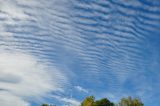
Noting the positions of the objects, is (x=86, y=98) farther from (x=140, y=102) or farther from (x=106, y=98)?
(x=140, y=102)

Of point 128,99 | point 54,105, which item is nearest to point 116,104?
point 128,99

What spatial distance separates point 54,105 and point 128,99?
3740cm

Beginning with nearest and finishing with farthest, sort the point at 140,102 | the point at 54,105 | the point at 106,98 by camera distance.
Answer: the point at 140,102 → the point at 106,98 → the point at 54,105

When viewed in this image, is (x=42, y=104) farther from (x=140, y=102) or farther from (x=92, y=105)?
(x=140, y=102)

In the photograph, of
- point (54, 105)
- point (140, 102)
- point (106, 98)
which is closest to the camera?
point (140, 102)

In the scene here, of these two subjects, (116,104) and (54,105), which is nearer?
(116,104)

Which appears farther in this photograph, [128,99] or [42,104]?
[42,104]

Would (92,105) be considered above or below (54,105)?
below

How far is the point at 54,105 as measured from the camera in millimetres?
135125

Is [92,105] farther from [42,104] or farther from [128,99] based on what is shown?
[42,104]

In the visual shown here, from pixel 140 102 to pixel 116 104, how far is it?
8.87 metres

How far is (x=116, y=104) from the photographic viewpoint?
11381cm

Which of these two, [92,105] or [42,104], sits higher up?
[42,104]

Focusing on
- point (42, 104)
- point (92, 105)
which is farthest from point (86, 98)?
point (42, 104)
